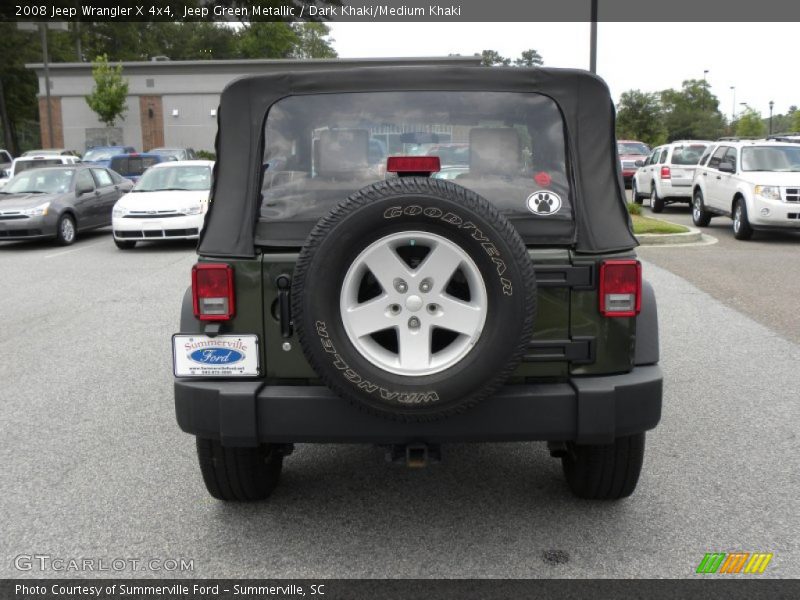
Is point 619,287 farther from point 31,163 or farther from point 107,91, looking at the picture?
point 107,91

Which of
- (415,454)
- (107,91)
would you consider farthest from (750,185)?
(107,91)

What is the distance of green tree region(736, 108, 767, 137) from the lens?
98.0 m

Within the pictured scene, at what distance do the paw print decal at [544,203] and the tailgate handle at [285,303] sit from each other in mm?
1079

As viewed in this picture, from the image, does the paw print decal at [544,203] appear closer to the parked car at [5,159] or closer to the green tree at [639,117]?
the parked car at [5,159]

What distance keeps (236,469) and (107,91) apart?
47417mm

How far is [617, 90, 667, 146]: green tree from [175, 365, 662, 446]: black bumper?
7438 cm

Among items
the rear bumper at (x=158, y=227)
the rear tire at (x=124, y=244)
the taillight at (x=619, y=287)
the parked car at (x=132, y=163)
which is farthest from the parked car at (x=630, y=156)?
the taillight at (x=619, y=287)

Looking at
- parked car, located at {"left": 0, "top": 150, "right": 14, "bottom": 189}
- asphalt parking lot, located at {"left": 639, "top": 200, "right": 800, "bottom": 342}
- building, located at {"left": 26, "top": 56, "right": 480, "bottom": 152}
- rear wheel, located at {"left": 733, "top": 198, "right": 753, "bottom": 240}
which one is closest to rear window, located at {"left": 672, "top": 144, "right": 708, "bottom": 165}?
asphalt parking lot, located at {"left": 639, "top": 200, "right": 800, "bottom": 342}

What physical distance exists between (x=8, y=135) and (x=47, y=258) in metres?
54.0

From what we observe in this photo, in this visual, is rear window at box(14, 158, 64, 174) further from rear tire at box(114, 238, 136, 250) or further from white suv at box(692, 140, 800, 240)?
white suv at box(692, 140, 800, 240)

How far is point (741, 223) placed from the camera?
16.2 m

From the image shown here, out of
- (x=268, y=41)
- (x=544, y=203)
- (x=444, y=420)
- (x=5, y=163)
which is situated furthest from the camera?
(x=268, y=41)

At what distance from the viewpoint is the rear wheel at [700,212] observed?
1889cm

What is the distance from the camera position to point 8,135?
63.1 metres
